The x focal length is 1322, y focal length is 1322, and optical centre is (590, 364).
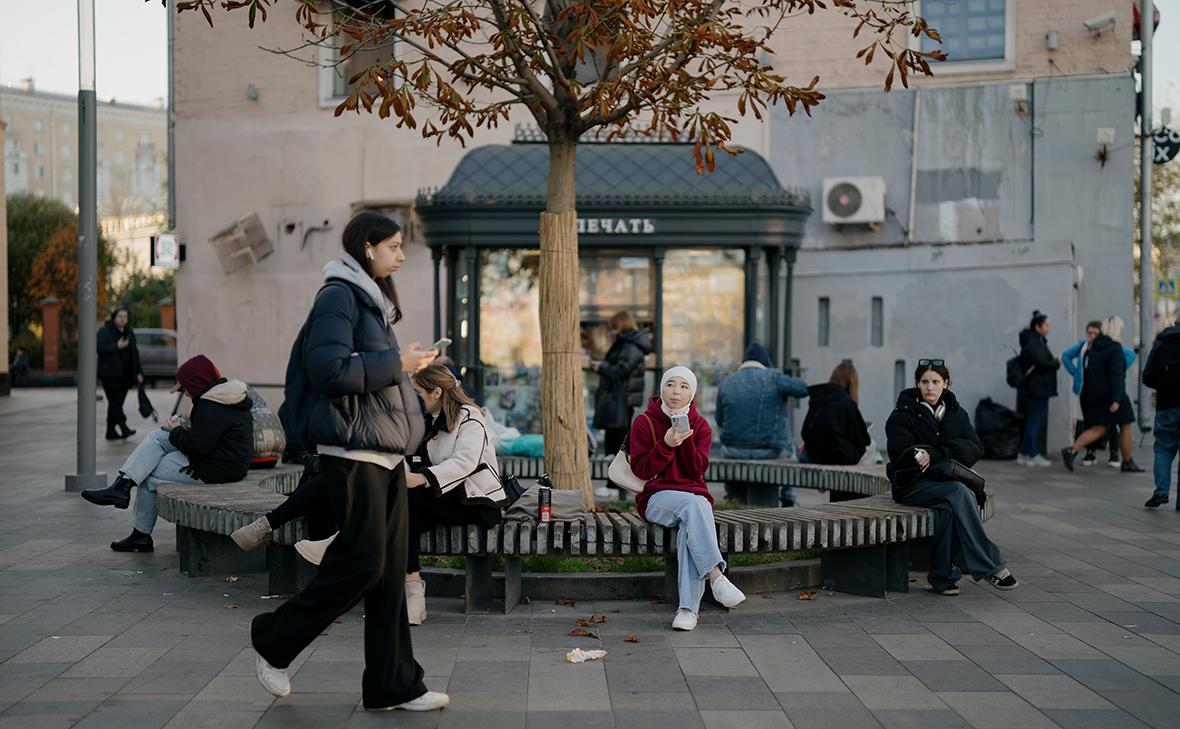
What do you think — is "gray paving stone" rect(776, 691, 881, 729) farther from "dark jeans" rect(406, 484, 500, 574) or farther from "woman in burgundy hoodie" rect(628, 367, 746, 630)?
"dark jeans" rect(406, 484, 500, 574)

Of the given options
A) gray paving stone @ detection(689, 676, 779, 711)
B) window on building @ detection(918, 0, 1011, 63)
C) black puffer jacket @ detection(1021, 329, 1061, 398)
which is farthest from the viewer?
window on building @ detection(918, 0, 1011, 63)

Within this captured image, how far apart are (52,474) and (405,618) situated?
33.3ft

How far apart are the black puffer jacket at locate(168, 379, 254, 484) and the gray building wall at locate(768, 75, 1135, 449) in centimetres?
1105

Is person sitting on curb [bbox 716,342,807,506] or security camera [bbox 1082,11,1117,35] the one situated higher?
security camera [bbox 1082,11,1117,35]

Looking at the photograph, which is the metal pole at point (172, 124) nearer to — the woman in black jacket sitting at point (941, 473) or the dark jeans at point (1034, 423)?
the dark jeans at point (1034, 423)

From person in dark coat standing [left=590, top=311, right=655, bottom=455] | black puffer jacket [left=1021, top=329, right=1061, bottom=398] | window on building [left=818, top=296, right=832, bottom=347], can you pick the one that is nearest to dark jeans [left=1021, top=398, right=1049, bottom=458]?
black puffer jacket [left=1021, top=329, right=1061, bottom=398]

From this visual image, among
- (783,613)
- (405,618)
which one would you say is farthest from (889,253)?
(405,618)

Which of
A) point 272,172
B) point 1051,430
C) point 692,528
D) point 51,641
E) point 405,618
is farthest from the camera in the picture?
point 272,172

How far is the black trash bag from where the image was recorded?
16359 mm

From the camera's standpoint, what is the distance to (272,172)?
21.1 metres

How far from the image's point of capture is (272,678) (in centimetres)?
509

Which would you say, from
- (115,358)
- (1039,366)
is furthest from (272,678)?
(115,358)

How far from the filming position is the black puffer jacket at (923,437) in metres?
7.68

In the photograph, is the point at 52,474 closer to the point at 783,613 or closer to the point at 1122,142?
the point at 783,613
